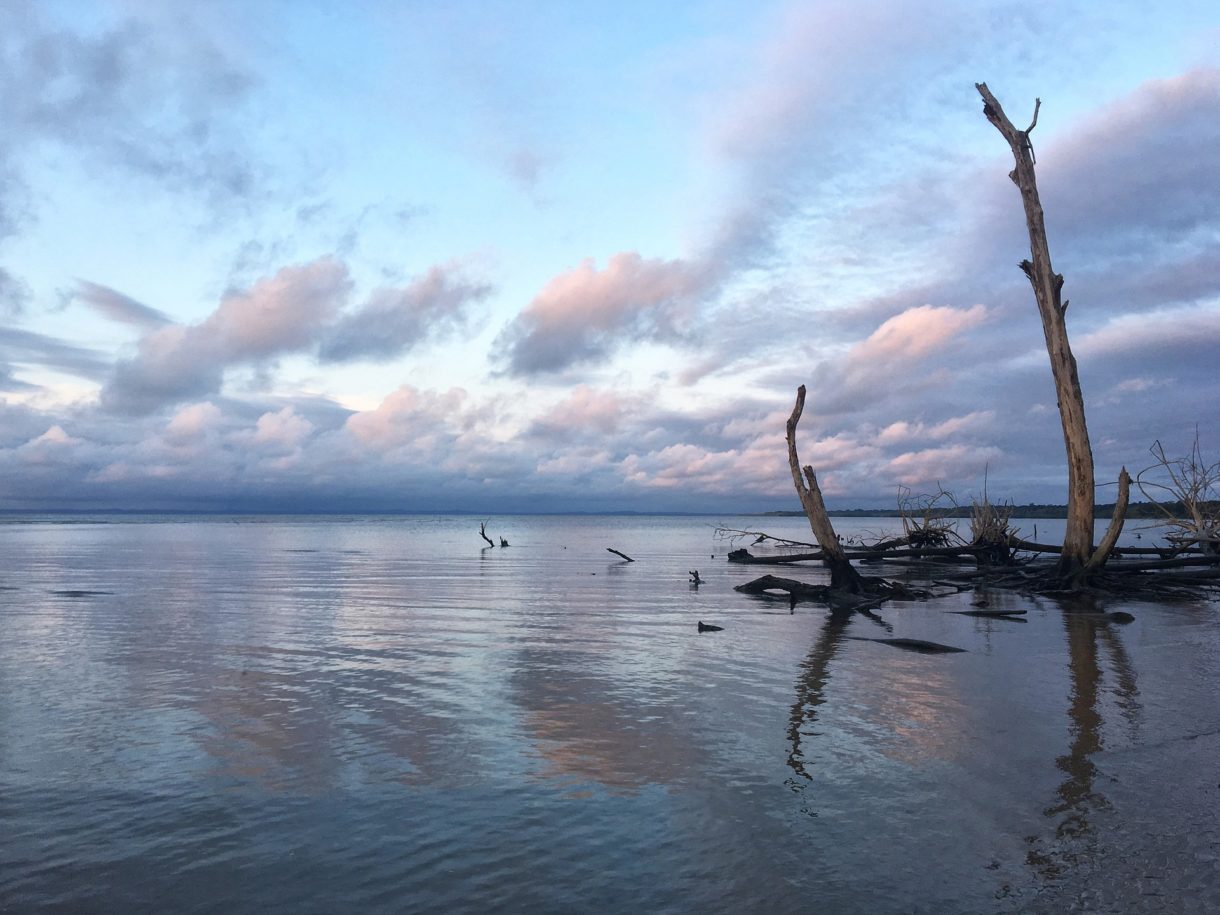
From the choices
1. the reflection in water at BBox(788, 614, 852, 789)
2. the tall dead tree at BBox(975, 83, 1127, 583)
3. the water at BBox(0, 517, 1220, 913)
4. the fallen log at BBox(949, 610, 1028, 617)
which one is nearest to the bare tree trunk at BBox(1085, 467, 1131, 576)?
the tall dead tree at BBox(975, 83, 1127, 583)

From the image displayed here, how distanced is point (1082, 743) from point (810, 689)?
10.2 feet

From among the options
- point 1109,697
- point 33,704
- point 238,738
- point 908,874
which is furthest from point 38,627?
point 1109,697

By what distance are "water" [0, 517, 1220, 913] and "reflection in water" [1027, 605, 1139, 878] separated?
31 mm

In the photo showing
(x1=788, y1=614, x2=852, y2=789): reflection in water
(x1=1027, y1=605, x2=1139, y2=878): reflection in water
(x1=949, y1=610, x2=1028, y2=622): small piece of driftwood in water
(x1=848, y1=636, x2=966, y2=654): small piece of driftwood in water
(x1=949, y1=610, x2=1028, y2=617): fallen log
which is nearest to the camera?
(x1=1027, y1=605, x2=1139, y2=878): reflection in water

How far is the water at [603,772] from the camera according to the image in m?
4.61

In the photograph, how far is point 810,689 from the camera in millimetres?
9742

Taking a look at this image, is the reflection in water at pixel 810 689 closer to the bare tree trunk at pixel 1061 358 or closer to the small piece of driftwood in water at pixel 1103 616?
the small piece of driftwood in water at pixel 1103 616

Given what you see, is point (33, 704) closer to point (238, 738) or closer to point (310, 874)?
point (238, 738)

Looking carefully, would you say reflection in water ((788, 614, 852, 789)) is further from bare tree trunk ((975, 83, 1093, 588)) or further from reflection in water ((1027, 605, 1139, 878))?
bare tree trunk ((975, 83, 1093, 588))

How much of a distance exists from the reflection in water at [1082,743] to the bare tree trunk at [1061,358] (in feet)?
Answer: 21.2

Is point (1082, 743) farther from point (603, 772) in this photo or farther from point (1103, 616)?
point (1103, 616)

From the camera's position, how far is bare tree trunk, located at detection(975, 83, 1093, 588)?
20016 mm

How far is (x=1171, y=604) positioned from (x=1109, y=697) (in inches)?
516

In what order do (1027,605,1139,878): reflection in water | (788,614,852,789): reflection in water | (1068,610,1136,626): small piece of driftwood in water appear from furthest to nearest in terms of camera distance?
1. (1068,610,1136,626): small piece of driftwood in water
2. (788,614,852,789): reflection in water
3. (1027,605,1139,878): reflection in water
